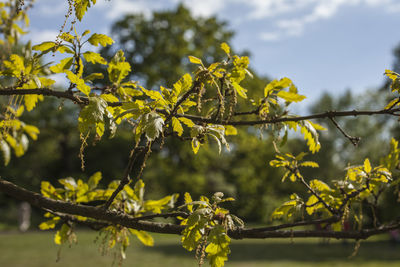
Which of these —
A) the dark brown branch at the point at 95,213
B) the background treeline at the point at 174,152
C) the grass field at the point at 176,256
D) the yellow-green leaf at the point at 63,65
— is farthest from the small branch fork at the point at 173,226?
the background treeline at the point at 174,152

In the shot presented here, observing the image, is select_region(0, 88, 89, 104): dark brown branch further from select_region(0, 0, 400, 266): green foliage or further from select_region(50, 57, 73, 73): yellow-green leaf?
select_region(50, 57, 73, 73): yellow-green leaf

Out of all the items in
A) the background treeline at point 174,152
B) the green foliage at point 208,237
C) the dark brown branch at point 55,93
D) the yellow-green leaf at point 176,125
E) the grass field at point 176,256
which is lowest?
the grass field at point 176,256

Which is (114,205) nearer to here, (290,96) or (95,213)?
(95,213)

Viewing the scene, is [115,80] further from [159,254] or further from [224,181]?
[224,181]

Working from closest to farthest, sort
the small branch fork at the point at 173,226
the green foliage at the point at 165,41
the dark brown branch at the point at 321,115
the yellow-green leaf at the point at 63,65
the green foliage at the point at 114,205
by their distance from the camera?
the dark brown branch at the point at 321,115
the small branch fork at the point at 173,226
the yellow-green leaf at the point at 63,65
the green foliage at the point at 114,205
the green foliage at the point at 165,41

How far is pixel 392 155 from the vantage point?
2092mm

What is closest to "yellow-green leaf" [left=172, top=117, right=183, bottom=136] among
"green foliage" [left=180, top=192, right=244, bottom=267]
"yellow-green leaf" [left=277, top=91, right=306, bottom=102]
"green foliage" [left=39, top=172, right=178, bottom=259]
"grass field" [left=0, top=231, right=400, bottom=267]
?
"green foliage" [left=180, top=192, right=244, bottom=267]

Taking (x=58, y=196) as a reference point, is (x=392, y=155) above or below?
above

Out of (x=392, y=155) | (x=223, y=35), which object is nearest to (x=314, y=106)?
(x=223, y=35)

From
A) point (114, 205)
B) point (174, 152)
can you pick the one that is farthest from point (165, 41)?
point (114, 205)

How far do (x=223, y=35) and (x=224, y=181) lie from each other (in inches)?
356

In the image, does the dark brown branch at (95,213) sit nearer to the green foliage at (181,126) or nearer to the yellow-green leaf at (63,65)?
the green foliage at (181,126)

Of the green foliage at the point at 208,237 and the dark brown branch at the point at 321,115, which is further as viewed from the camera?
the green foliage at the point at 208,237

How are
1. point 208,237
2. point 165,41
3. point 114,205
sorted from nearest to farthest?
point 208,237
point 114,205
point 165,41
